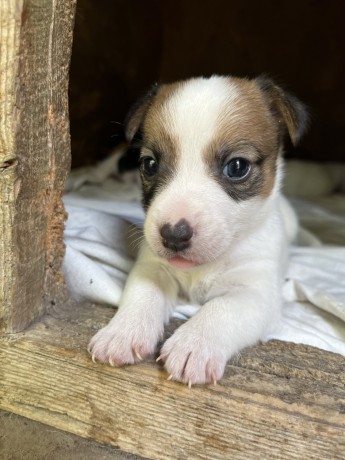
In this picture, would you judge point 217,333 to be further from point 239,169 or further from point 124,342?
point 239,169

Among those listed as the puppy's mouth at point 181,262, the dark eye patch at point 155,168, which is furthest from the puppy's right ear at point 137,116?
the puppy's mouth at point 181,262

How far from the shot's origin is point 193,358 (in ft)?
6.88

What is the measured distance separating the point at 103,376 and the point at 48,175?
2.76ft

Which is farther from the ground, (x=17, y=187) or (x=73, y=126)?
(x=17, y=187)

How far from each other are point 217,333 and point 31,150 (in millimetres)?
1006

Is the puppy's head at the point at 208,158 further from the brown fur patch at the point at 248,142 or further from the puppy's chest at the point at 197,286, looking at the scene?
the puppy's chest at the point at 197,286

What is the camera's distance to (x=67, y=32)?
228 cm

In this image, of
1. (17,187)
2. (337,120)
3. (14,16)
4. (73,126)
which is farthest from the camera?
(337,120)

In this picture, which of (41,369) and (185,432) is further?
(41,369)

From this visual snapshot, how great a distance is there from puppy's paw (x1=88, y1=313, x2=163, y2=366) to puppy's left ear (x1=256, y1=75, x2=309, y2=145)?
1.19m

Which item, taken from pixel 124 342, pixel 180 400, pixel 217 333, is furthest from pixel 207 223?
pixel 180 400

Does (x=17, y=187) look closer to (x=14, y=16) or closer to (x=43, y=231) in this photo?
(x=43, y=231)

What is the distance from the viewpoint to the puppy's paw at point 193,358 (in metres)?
2.06

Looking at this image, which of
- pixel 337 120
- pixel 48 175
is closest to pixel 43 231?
pixel 48 175
